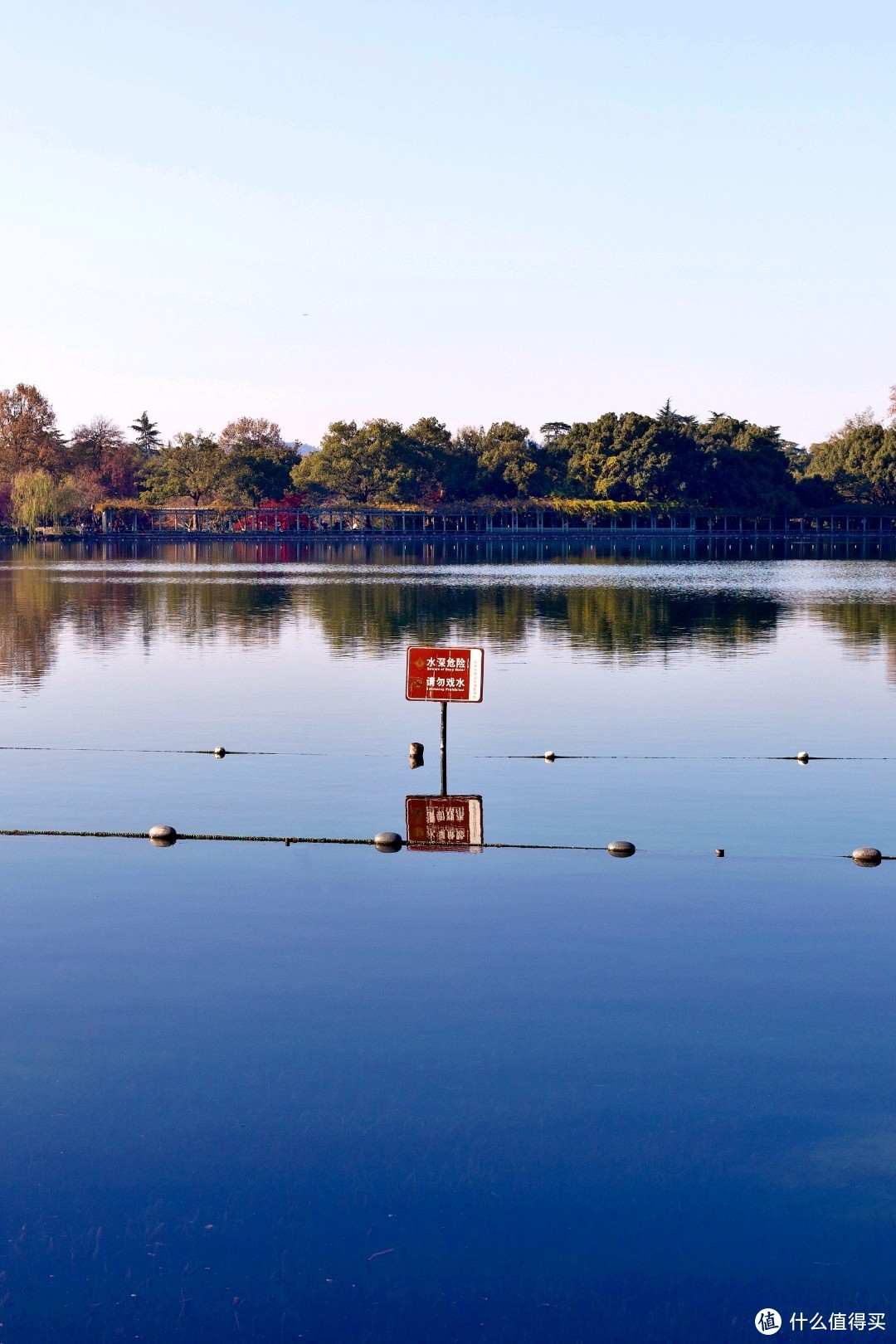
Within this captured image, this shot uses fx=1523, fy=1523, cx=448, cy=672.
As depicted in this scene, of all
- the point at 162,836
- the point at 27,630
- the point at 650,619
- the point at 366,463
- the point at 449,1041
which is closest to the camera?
the point at 449,1041

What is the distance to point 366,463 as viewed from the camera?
188000 mm

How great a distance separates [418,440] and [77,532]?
145 ft

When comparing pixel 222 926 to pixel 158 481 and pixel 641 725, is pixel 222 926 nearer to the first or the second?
pixel 641 725

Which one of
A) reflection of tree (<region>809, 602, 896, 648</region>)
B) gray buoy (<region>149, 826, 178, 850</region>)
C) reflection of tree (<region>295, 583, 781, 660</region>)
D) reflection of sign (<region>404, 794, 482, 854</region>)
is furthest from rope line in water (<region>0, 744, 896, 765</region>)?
reflection of tree (<region>809, 602, 896, 648</region>)

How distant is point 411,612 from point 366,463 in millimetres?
130040

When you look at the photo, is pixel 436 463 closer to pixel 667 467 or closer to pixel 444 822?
pixel 667 467

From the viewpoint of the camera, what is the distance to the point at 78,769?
23.6 m

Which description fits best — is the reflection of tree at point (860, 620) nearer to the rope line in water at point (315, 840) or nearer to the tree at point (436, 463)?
the rope line in water at point (315, 840)

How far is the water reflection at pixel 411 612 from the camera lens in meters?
47.2

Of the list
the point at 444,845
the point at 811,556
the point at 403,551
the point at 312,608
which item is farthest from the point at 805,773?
the point at 403,551

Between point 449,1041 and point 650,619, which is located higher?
point 650,619

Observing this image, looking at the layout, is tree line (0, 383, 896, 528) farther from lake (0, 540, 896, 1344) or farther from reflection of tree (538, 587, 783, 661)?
lake (0, 540, 896, 1344)

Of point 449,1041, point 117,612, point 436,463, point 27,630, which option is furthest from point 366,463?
point 449,1041

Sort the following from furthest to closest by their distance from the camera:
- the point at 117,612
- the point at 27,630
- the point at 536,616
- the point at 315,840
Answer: the point at 117,612
the point at 536,616
the point at 27,630
the point at 315,840
